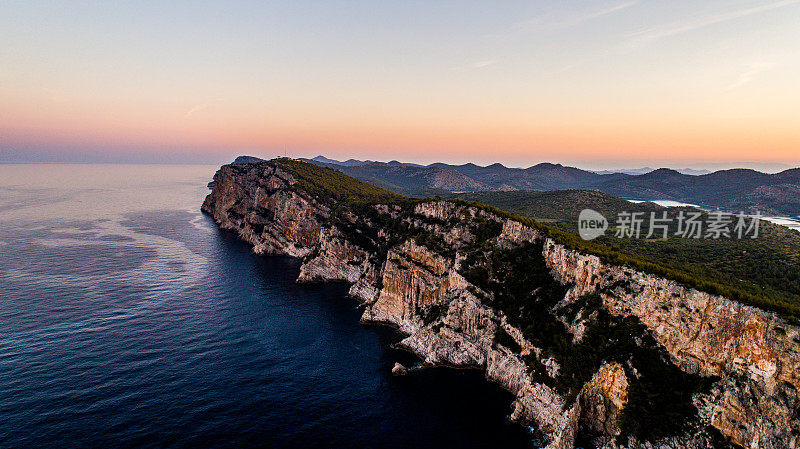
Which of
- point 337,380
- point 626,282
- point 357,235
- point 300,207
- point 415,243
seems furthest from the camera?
point 300,207

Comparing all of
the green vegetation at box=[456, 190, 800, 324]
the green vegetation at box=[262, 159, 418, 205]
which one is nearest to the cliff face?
the green vegetation at box=[456, 190, 800, 324]

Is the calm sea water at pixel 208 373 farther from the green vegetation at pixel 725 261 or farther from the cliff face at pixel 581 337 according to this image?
the green vegetation at pixel 725 261

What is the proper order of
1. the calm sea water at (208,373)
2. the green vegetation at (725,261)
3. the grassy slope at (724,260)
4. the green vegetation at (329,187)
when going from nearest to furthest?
the green vegetation at (725,261), the grassy slope at (724,260), the calm sea water at (208,373), the green vegetation at (329,187)

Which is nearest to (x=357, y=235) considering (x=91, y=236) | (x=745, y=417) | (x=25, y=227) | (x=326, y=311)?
(x=326, y=311)

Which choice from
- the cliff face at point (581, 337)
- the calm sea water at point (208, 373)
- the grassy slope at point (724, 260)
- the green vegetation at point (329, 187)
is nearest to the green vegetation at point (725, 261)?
the grassy slope at point (724, 260)

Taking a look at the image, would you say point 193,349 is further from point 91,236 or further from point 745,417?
point 91,236
